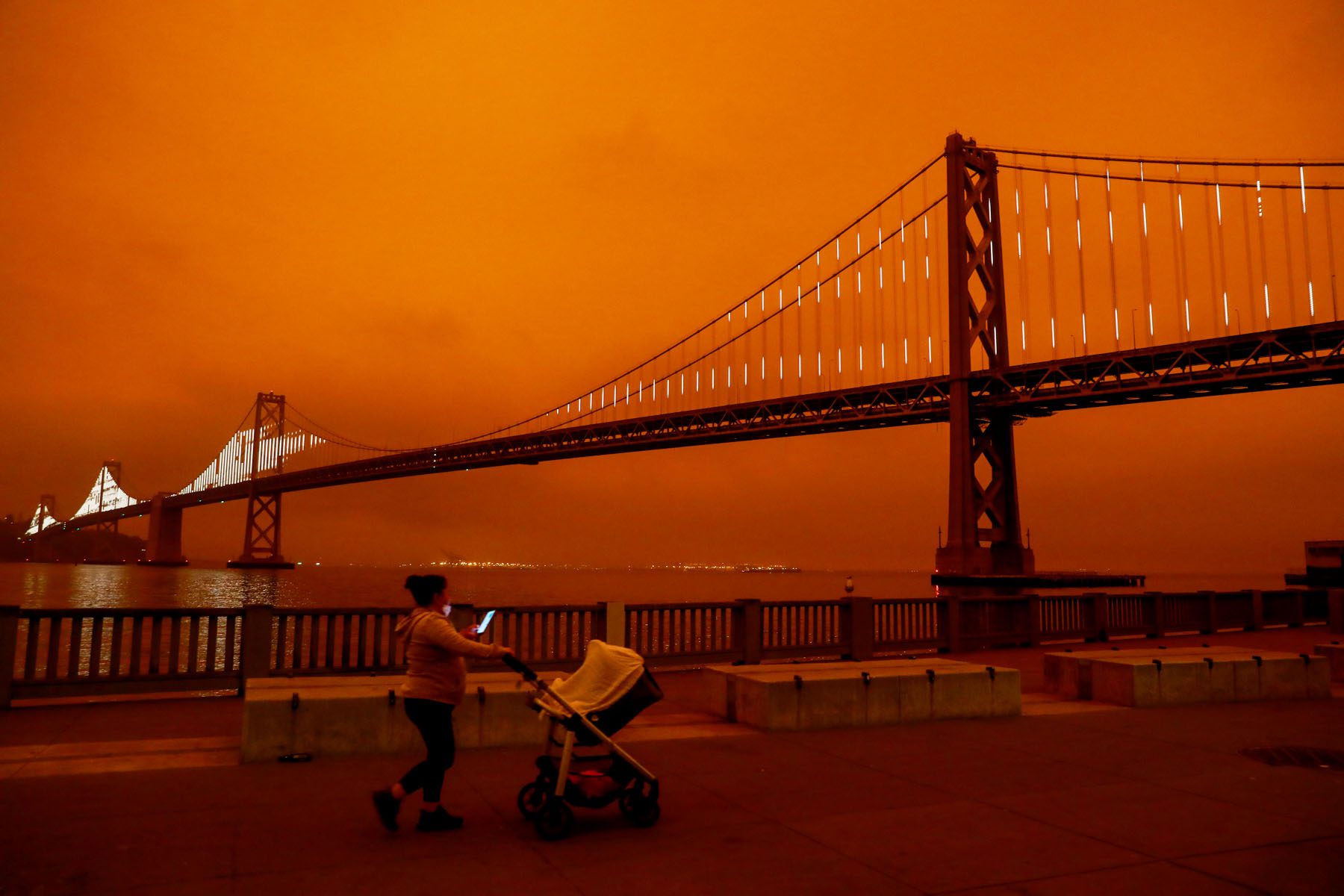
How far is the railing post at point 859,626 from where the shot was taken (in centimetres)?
1339

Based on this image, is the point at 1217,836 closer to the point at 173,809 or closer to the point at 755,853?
the point at 755,853

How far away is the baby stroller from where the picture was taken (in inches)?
198

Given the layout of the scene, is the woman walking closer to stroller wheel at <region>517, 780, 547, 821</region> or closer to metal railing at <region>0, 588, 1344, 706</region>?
stroller wheel at <region>517, 780, 547, 821</region>

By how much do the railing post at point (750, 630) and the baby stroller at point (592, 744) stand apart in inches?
268

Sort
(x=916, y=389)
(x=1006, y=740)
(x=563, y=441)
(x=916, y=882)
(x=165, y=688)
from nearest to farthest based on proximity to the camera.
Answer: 1. (x=916, y=882)
2. (x=1006, y=740)
3. (x=165, y=688)
4. (x=916, y=389)
5. (x=563, y=441)

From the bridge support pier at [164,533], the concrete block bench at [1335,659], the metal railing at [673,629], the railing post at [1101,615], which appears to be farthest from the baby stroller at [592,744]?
the bridge support pier at [164,533]

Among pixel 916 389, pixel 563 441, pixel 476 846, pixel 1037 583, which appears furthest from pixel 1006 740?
pixel 563 441

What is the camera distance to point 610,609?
11.2 metres

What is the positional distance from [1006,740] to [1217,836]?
2558 mm

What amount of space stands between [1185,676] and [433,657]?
7621mm

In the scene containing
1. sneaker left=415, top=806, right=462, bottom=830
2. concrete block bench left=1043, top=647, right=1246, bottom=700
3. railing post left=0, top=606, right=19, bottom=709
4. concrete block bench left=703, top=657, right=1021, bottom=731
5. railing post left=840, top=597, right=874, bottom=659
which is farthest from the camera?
railing post left=840, top=597, right=874, bottom=659

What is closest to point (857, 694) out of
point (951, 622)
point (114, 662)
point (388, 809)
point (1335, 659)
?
point (388, 809)

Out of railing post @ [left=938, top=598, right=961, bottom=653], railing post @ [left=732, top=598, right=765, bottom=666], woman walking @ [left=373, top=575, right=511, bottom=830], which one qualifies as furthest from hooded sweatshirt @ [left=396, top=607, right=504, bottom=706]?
railing post @ [left=938, top=598, right=961, bottom=653]

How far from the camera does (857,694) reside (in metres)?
8.17
